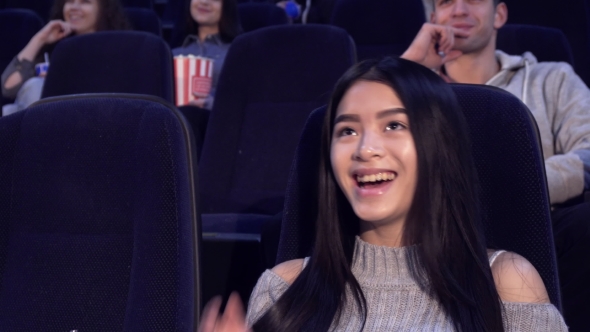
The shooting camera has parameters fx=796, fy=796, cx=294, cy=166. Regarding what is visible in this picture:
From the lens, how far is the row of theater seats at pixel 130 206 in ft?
3.84

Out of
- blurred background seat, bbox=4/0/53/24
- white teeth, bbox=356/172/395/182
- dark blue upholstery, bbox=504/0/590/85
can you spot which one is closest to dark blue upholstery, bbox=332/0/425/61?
dark blue upholstery, bbox=504/0/590/85

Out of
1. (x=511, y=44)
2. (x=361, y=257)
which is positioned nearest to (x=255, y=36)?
(x=511, y=44)

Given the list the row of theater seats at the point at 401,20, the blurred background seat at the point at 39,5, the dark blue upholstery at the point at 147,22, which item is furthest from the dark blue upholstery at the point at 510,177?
the blurred background seat at the point at 39,5

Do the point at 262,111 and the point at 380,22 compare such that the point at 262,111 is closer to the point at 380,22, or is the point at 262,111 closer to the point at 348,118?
the point at 380,22

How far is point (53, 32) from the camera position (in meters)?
3.13

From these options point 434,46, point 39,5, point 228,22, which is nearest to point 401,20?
point 434,46

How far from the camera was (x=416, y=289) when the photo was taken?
119 centimetres

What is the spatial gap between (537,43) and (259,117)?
88 cm

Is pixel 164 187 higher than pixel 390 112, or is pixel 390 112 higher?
pixel 390 112

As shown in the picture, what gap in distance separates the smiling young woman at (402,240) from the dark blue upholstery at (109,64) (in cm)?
117

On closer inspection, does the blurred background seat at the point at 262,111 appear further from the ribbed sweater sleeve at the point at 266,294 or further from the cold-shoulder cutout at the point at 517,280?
the cold-shoulder cutout at the point at 517,280

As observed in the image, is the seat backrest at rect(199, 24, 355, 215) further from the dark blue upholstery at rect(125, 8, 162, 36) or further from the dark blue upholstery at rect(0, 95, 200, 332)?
the dark blue upholstery at rect(125, 8, 162, 36)

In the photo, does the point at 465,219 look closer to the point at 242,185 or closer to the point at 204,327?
the point at 204,327

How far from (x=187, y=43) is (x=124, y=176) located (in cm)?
209
